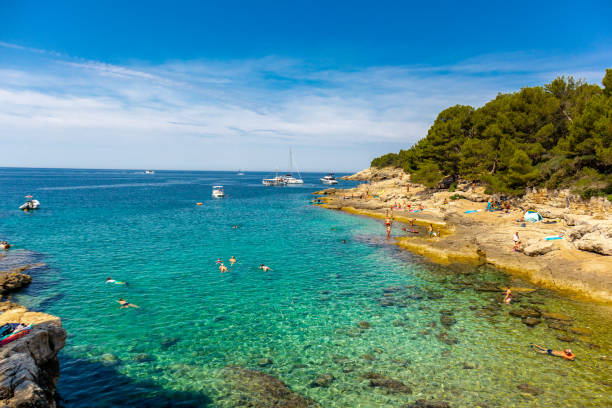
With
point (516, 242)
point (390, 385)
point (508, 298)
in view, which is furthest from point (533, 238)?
point (390, 385)

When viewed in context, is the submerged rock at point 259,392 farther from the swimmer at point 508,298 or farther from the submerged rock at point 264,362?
the swimmer at point 508,298

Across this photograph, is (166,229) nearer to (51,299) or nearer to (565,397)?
(51,299)

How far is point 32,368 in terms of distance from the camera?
9750 mm

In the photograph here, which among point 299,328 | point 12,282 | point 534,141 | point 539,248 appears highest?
point 534,141

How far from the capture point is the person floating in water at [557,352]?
1517 cm

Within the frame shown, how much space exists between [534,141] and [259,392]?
61602 mm

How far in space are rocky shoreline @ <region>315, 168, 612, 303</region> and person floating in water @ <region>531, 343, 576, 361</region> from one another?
954cm

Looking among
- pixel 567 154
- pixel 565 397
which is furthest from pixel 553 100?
pixel 565 397

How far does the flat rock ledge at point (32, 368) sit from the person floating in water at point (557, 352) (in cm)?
2046

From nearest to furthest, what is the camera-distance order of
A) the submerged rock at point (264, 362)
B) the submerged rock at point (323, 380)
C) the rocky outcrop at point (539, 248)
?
the submerged rock at point (323, 380), the submerged rock at point (264, 362), the rocky outcrop at point (539, 248)

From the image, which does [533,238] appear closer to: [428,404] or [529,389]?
[529,389]

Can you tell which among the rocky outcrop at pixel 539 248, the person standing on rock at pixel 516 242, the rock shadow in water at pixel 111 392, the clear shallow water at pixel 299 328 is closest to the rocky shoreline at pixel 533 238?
the rocky outcrop at pixel 539 248

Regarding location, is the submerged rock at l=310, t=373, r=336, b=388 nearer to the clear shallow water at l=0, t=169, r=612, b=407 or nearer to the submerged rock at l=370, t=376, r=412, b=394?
the clear shallow water at l=0, t=169, r=612, b=407

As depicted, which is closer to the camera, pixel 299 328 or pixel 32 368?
pixel 32 368
